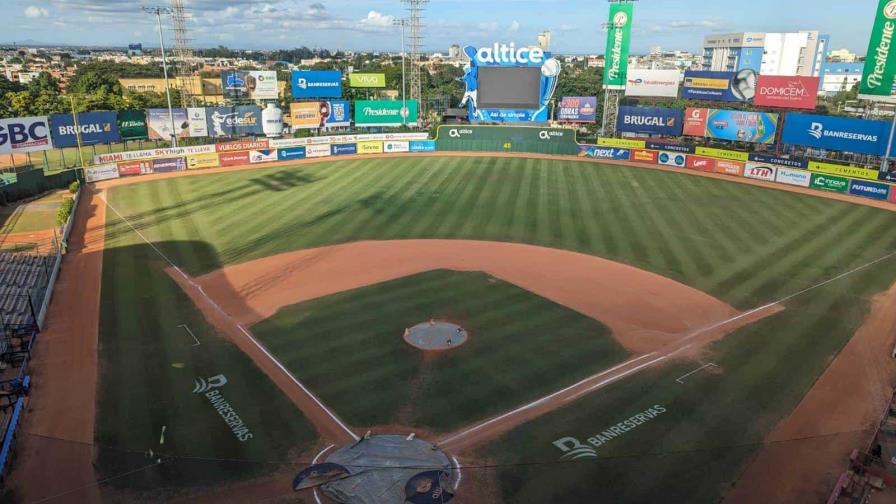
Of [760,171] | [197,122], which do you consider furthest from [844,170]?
[197,122]

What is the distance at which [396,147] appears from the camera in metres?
63.8

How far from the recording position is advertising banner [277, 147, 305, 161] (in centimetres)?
5904

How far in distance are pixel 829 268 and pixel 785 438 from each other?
17.1 m

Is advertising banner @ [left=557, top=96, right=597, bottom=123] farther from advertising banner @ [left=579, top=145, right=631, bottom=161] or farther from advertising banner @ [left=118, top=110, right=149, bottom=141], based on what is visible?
advertising banner @ [left=118, top=110, right=149, bottom=141]

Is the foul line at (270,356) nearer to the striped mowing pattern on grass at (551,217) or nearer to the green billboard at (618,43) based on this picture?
the striped mowing pattern on grass at (551,217)

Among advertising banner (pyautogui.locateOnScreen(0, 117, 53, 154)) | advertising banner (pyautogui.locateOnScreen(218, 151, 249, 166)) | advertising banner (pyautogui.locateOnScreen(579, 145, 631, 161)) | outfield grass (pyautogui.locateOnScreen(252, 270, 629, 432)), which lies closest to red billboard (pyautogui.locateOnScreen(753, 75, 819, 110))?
advertising banner (pyautogui.locateOnScreen(579, 145, 631, 161))

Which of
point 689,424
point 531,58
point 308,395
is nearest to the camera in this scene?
point 689,424

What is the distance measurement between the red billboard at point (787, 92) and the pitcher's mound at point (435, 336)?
156 feet

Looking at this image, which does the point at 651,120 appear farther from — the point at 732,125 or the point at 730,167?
the point at 730,167

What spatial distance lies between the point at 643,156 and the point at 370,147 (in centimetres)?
2919

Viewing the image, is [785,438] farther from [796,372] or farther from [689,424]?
[796,372]

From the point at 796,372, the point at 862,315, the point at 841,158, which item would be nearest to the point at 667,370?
the point at 796,372

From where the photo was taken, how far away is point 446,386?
18.1 m

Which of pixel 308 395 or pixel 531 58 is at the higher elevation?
pixel 531 58
